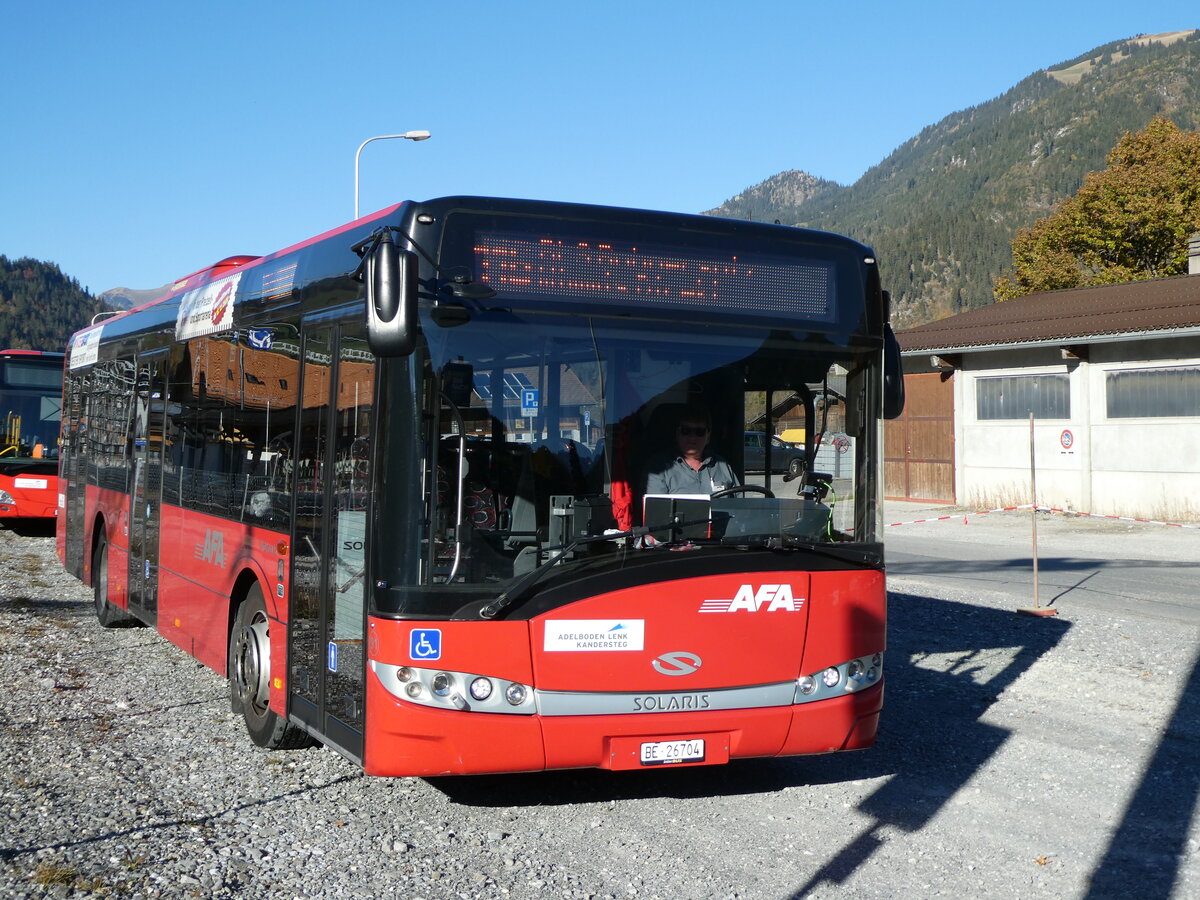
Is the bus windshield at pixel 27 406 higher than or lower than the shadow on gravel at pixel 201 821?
higher

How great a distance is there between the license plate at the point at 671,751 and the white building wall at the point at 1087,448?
20.0 m

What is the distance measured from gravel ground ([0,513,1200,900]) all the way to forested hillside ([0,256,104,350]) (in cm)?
14047

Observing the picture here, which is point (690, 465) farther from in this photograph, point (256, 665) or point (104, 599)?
point (104, 599)

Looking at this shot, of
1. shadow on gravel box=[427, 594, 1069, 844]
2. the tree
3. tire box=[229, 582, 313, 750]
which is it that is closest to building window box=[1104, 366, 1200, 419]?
the tree

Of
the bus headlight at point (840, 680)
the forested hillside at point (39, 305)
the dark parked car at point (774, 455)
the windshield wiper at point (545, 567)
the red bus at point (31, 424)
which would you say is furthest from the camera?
the forested hillside at point (39, 305)

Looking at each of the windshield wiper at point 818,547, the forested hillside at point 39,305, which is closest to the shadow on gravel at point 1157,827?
the windshield wiper at point 818,547

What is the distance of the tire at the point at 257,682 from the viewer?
23.8ft

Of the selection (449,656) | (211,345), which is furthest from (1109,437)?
(449,656)

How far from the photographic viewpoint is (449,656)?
552 cm

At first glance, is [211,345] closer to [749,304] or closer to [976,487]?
[749,304]

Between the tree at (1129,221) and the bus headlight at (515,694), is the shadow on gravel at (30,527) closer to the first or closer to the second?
the bus headlight at (515,694)

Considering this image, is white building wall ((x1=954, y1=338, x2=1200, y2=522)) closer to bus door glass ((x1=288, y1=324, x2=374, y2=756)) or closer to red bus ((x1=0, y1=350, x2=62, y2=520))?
red bus ((x1=0, y1=350, x2=62, y2=520))

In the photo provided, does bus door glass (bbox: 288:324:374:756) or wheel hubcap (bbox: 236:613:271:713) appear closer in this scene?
bus door glass (bbox: 288:324:374:756)

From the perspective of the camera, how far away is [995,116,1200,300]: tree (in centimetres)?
4269
